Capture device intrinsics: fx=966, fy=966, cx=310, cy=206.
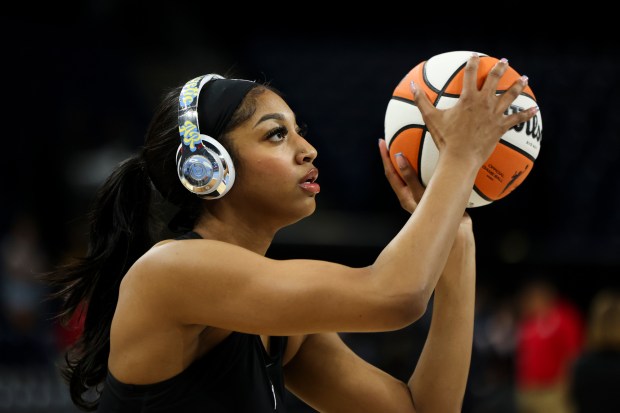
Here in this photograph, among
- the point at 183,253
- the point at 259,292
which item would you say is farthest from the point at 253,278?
the point at 183,253

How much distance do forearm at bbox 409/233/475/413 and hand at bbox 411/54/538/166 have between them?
22.3 inches

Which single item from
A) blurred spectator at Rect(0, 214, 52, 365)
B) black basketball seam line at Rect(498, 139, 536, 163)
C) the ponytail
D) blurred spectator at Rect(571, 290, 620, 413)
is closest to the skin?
black basketball seam line at Rect(498, 139, 536, 163)

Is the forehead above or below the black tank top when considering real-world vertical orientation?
above

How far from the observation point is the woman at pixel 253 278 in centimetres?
253

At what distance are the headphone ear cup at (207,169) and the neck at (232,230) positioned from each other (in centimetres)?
16

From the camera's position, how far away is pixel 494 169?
9.39 feet

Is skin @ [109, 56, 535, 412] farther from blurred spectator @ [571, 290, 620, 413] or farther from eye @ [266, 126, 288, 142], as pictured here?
blurred spectator @ [571, 290, 620, 413]

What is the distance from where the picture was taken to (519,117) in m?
2.71

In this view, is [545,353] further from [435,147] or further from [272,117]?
[272,117]

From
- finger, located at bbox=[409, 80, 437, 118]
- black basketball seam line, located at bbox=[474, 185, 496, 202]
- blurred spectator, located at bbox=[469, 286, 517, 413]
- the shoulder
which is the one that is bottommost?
blurred spectator, located at bbox=[469, 286, 517, 413]

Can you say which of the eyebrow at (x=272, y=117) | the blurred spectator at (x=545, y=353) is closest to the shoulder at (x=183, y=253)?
the eyebrow at (x=272, y=117)

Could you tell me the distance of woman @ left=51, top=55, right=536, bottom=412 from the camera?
253cm

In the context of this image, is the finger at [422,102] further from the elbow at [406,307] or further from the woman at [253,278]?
the elbow at [406,307]

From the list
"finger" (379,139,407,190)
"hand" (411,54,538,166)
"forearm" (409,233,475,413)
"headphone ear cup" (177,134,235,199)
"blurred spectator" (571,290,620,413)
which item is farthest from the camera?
"blurred spectator" (571,290,620,413)
